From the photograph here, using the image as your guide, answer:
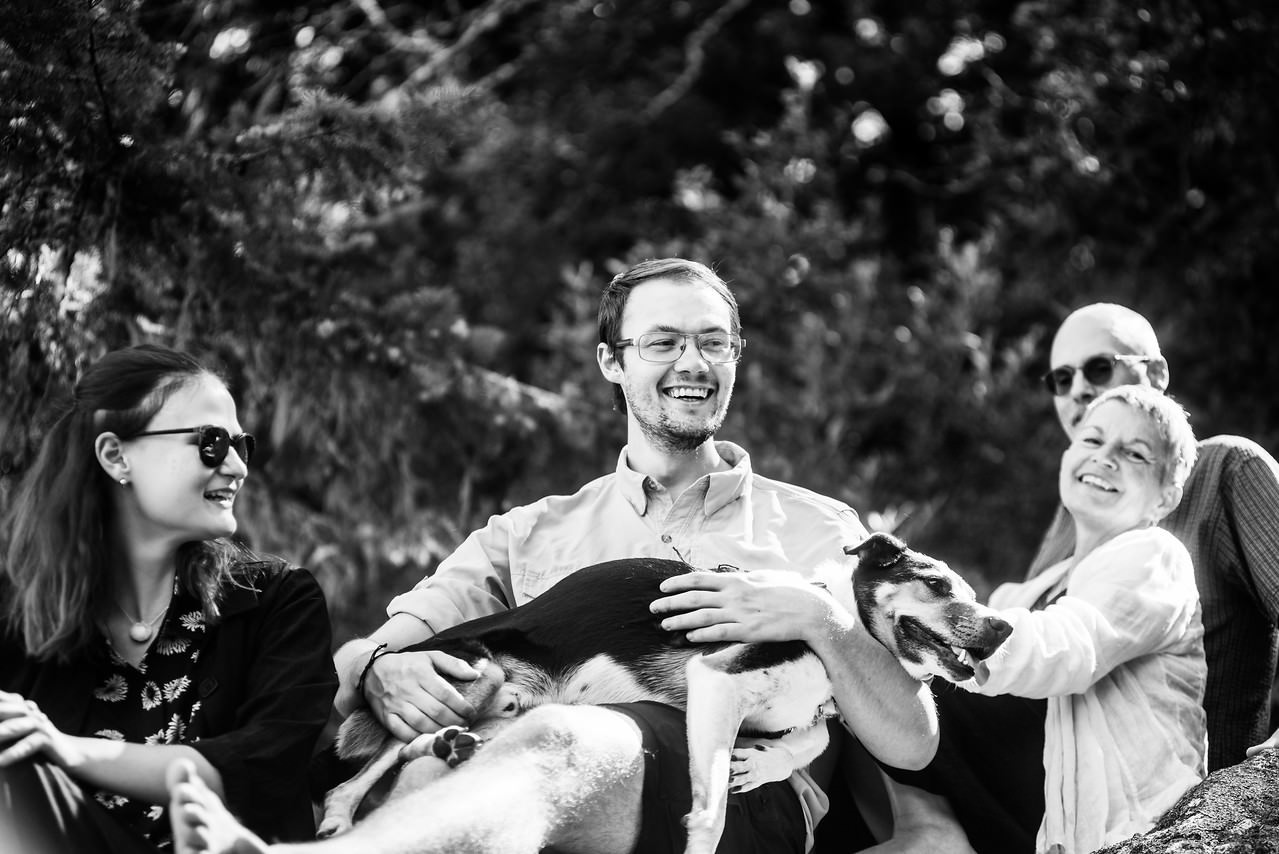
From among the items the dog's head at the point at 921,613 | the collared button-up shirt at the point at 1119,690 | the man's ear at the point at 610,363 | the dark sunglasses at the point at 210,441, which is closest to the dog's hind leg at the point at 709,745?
the dog's head at the point at 921,613

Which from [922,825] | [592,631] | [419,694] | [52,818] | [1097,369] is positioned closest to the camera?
[52,818]

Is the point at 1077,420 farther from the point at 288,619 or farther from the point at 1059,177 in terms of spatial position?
the point at 1059,177

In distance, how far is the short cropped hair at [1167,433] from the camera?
4.25 metres

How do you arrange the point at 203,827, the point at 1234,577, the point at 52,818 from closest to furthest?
the point at 203,827 → the point at 52,818 → the point at 1234,577

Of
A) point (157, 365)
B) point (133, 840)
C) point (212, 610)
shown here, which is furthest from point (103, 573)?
point (133, 840)

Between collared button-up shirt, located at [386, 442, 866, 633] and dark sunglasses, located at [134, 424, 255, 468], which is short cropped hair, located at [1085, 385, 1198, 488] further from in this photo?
dark sunglasses, located at [134, 424, 255, 468]

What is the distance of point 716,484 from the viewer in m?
4.21

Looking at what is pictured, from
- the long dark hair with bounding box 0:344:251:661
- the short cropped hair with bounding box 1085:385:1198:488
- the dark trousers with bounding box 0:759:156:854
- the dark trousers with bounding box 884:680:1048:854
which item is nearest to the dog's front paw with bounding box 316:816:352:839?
the dark trousers with bounding box 0:759:156:854

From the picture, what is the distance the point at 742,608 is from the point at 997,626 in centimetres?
64

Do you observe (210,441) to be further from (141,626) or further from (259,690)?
(259,690)

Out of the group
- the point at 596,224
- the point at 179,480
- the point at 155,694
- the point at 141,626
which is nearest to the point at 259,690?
the point at 155,694

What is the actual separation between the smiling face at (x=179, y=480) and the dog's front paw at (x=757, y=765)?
1.52m

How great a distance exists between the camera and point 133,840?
311 centimetres

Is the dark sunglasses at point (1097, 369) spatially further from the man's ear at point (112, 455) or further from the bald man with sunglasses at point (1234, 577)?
the man's ear at point (112, 455)
